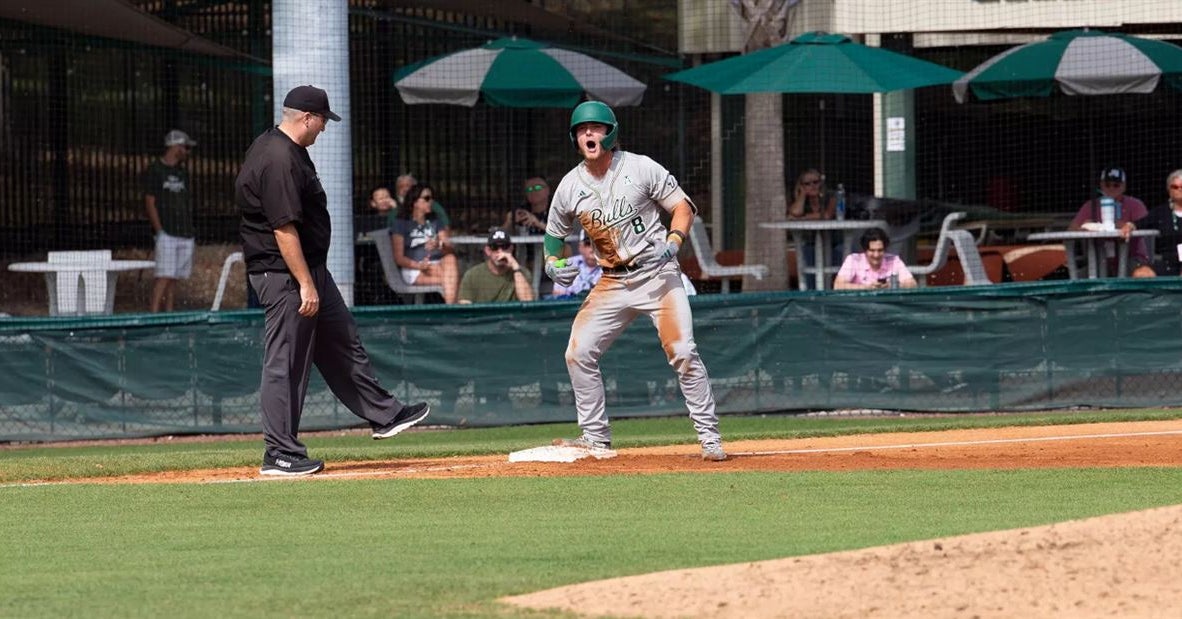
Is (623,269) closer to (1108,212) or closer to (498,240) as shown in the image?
(498,240)

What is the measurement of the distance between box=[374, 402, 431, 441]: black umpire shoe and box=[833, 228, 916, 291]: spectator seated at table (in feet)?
21.3

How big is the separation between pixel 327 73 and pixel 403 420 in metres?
7.11

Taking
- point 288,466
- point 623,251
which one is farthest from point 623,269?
point 288,466

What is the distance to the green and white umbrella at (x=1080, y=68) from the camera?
17375mm

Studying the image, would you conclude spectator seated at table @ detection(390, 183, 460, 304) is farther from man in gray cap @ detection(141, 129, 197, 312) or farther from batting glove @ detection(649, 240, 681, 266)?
batting glove @ detection(649, 240, 681, 266)

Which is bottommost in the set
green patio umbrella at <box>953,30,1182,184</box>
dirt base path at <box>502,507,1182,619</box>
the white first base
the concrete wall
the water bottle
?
the white first base

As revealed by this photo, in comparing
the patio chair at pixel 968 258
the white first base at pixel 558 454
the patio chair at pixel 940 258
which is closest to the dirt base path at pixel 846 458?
the white first base at pixel 558 454

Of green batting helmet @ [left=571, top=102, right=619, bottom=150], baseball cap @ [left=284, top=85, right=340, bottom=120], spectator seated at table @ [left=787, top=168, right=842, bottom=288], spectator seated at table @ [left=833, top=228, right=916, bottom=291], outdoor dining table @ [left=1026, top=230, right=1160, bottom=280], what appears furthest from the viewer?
spectator seated at table @ [left=787, top=168, right=842, bottom=288]

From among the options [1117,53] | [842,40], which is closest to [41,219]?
[842,40]

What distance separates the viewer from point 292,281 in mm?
9461

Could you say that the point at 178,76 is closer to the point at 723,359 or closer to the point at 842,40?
the point at 842,40

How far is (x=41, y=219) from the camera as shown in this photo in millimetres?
21359

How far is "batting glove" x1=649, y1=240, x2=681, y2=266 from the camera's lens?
32.2 feet

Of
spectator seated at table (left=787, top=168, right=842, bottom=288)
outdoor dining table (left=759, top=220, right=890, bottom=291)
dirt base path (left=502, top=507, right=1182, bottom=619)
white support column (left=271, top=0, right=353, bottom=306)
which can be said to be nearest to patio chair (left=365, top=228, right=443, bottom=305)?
white support column (left=271, top=0, right=353, bottom=306)
